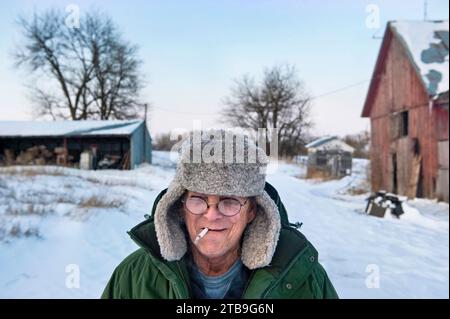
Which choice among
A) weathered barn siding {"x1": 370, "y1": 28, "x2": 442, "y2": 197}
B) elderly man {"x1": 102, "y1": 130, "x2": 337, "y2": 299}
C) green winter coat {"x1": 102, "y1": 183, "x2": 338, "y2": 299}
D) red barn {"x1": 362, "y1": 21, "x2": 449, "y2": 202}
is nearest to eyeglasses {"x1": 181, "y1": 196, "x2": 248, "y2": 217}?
elderly man {"x1": 102, "y1": 130, "x2": 337, "y2": 299}

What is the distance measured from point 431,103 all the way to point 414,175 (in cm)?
142

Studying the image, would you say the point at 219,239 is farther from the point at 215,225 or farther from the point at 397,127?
the point at 397,127

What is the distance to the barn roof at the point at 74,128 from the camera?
3.93 ft

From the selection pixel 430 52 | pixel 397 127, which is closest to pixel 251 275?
pixel 430 52

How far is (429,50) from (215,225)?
756 centimetres

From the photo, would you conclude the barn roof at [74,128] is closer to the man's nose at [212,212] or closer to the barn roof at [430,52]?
the man's nose at [212,212]

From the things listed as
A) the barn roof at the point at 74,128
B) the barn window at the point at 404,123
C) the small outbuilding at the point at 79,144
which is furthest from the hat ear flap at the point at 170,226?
the barn window at the point at 404,123

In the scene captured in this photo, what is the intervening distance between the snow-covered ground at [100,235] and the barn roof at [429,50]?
14.7 ft

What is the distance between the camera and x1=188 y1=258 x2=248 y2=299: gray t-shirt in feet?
2.56

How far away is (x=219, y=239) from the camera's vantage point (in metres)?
0.69

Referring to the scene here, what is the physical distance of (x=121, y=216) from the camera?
45.8 inches
